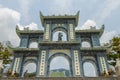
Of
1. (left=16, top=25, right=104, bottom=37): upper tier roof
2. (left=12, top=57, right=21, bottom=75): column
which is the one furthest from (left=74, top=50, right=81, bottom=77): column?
(left=12, top=57, right=21, bottom=75): column

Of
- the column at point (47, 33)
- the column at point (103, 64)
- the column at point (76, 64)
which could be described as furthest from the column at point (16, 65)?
the column at point (103, 64)

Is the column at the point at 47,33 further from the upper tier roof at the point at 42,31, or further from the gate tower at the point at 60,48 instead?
the upper tier roof at the point at 42,31

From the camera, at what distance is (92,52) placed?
1983 cm

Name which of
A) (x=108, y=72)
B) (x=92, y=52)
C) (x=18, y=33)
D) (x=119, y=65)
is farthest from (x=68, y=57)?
(x=18, y=33)

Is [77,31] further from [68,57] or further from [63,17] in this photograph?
[68,57]

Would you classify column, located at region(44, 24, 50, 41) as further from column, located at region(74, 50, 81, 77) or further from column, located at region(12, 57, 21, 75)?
column, located at region(12, 57, 21, 75)

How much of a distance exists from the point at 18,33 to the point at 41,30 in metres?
3.07

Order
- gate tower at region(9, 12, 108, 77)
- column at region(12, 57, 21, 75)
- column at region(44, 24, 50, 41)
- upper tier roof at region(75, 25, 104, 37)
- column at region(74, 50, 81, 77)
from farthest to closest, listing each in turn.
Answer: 1. upper tier roof at region(75, 25, 104, 37)
2. column at region(44, 24, 50, 41)
3. column at region(12, 57, 21, 75)
4. gate tower at region(9, 12, 108, 77)
5. column at region(74, 50, 81, 77)

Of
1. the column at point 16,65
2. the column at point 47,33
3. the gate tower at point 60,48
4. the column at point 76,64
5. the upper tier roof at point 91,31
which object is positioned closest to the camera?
the column at point 76,64

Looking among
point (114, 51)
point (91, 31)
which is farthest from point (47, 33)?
point (114, 51)

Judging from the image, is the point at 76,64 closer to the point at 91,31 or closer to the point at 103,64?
the point at 103,64

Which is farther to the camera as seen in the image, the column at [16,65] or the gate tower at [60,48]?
the column at [16,65]

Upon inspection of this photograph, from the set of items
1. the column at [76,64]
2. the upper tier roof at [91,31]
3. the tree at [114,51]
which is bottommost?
the column at [76,64]

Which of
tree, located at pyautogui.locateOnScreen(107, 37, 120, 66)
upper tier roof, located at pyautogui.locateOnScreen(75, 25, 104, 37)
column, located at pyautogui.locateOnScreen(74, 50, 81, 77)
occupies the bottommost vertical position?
column, located at pyautogui.locateOnScreen(74, 50, 81, 77)
